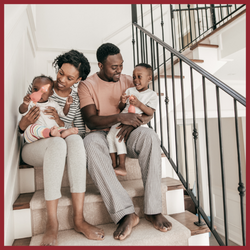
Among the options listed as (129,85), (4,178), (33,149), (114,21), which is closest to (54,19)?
(114,21)

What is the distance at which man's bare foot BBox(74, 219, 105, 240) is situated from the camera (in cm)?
104

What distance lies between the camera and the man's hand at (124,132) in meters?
1.37

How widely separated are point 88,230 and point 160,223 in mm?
395

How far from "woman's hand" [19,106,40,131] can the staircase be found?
31 centimetres

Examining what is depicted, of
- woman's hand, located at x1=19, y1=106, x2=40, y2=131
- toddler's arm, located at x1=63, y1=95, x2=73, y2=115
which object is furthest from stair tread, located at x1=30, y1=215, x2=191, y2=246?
toddler's arm, located at x1=63, y1=95, x2=73, y2=115

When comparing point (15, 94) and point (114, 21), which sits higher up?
point (114, 21)

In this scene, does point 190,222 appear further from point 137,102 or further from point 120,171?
point 137,102

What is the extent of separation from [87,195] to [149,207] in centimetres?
39

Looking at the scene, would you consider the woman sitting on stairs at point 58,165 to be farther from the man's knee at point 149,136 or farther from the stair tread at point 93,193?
the man's knee at point 149,136

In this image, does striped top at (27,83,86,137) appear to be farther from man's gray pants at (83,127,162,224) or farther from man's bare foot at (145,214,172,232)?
man's bare foot at (145,214,172,232)

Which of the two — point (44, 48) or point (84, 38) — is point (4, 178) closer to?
point (44, 48)

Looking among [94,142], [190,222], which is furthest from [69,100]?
[190,222]

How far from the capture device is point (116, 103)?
162cm

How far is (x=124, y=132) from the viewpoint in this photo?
1.38m
